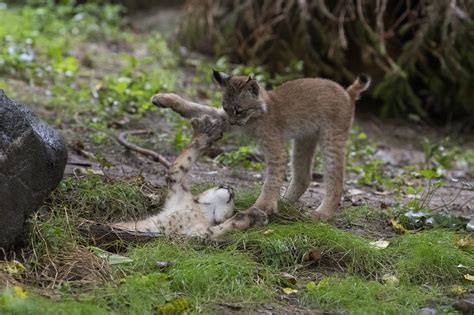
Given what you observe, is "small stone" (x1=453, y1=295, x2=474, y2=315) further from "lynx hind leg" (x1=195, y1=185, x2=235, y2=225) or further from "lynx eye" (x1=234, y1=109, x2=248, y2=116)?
"lynx eye" (x1=234, y1=109, x2=248, y2=116)

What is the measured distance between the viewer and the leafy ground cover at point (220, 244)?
14.8 feet

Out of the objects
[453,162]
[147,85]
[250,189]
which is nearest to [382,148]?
[453,162]

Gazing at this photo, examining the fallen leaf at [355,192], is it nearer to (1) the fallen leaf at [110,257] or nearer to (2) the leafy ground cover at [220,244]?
(2) the leafy ground cover at [220,244]

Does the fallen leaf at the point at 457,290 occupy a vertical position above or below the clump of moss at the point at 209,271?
below

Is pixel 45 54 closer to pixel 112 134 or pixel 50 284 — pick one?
pixel 112 134

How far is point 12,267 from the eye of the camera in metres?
4.55

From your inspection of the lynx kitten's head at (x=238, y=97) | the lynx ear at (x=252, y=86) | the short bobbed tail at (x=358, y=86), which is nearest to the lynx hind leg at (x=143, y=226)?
the lynx kitten's head at (x=238, y=97)

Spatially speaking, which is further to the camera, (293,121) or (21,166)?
(293,121)

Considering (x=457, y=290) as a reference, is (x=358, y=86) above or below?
above

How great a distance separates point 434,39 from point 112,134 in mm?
4936

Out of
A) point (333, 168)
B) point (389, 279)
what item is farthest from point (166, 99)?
point (389, 279)

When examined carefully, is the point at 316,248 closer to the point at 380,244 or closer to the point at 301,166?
the point at 380,244

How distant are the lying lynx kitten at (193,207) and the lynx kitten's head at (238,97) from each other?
18 cm

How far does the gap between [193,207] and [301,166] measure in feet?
4.55
